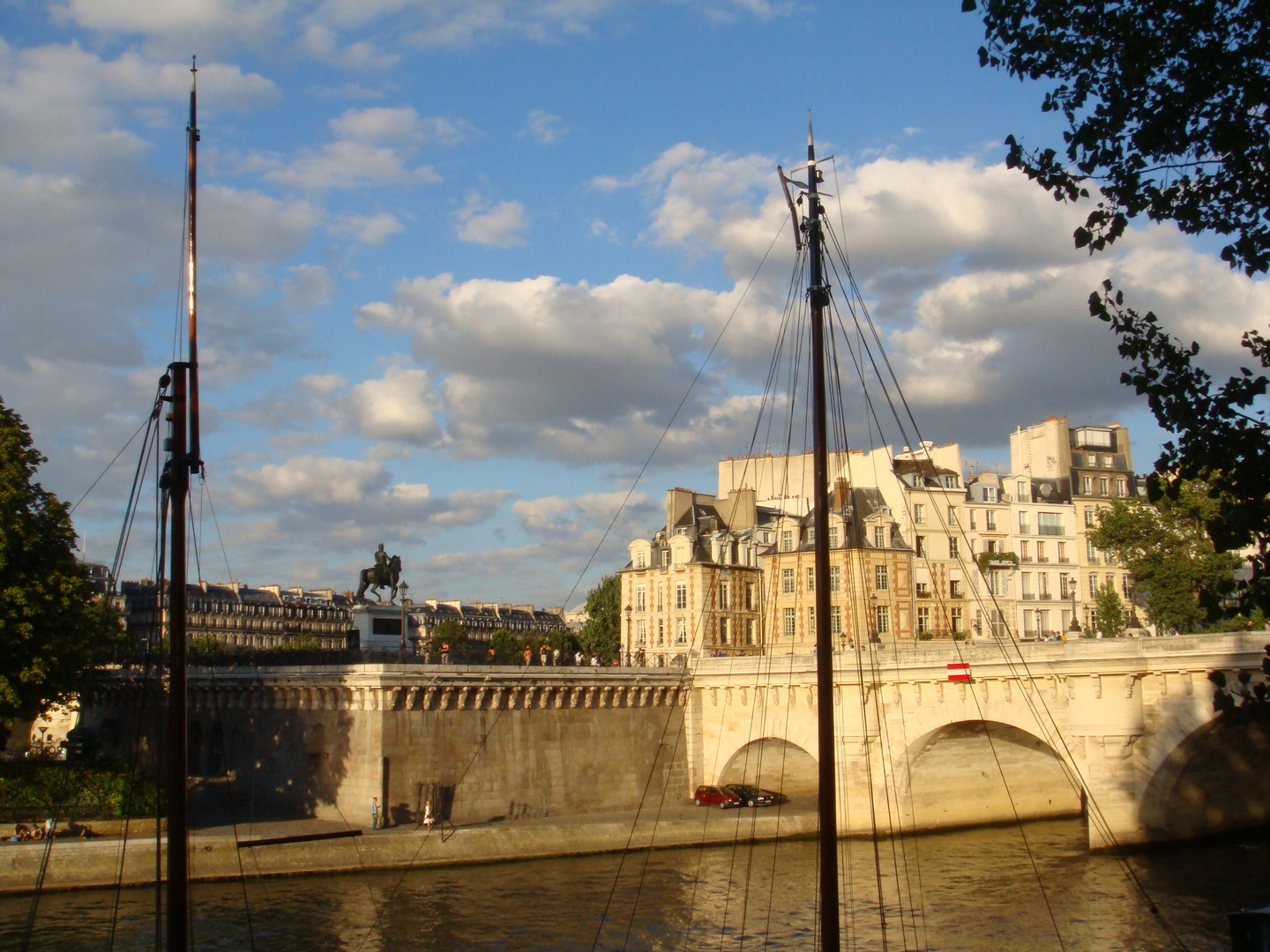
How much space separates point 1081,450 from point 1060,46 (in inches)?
2727

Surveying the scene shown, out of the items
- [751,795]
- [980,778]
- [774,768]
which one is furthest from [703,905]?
[774,768]

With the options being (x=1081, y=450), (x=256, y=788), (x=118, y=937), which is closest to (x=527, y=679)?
(x=256, y=788)

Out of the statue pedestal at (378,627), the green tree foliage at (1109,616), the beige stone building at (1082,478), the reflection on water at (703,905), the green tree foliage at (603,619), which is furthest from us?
the green tree foliage at (603,619)

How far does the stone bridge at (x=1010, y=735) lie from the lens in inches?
1400

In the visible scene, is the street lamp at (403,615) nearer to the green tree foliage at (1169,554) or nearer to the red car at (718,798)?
the red car at (718,798)

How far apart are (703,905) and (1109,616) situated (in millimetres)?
40151

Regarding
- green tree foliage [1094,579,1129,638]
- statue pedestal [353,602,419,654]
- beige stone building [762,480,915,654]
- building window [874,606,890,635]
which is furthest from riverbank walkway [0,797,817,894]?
green tree foliage [1094,579,1129,638]

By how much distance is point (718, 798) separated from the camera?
45594mm

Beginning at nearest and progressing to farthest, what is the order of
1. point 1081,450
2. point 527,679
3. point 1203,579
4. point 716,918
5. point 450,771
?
1. point 716,918
2. point 450,771
3. point 527,679
4. point 1203,579
5. point 1081,450

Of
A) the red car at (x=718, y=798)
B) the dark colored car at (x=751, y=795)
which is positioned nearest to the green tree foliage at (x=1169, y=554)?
the dark colored car at (x=751, y=795)

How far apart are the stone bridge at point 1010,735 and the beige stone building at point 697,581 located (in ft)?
58.2

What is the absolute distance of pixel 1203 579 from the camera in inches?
2277

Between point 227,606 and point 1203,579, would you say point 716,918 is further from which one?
point 227,606

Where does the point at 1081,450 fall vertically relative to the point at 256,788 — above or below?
above
